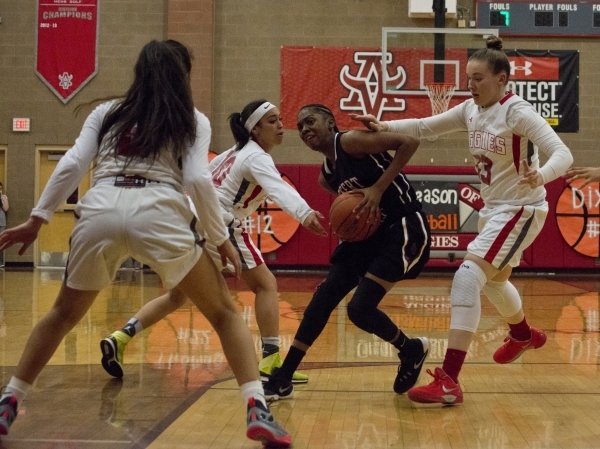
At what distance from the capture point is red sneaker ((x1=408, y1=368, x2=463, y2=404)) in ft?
13.5

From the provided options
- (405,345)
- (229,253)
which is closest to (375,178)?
(405,345)

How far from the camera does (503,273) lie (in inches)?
190

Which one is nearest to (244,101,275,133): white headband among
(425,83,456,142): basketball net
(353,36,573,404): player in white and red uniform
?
(353,36,573,404): player in white and red uniform

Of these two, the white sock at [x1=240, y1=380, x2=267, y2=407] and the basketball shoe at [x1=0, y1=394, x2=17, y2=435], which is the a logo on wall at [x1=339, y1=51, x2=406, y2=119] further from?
the basketball shoe at [x1=0, y1=394, x2=17, y2=435]

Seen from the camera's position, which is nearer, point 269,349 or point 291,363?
point 291,363

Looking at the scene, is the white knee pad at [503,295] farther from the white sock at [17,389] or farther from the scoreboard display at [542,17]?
the scoreboard display at [542,17]

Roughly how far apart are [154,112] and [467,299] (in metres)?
1.97

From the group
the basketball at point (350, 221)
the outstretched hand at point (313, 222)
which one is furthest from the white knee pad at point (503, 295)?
the outstretched hand at point (313, 222)

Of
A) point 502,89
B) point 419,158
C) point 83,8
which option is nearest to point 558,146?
point 502,89

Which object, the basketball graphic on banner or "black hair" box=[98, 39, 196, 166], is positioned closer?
"black hair" box=[98, 39, 196, 166]

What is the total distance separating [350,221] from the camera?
4.30m

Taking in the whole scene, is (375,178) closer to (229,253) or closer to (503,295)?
(503,295)

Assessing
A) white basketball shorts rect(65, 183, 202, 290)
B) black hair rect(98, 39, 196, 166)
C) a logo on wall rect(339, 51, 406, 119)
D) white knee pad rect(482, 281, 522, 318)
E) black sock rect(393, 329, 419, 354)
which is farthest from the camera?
a logo on wall rect(339, 51, 406, 119)

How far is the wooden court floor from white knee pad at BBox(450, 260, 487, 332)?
411 millimetres
